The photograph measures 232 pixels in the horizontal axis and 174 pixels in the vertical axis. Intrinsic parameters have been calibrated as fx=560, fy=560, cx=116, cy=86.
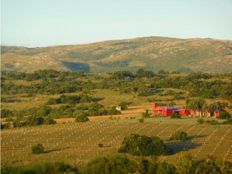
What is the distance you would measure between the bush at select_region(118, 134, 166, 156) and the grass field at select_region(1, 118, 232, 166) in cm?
128

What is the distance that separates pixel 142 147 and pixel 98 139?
10.6 meters

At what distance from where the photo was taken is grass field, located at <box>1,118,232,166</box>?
49.3 m

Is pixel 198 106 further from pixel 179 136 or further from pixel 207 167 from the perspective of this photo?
pixel 207 167

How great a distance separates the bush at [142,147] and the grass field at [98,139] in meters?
1.28

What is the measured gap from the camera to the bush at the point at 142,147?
168 feet

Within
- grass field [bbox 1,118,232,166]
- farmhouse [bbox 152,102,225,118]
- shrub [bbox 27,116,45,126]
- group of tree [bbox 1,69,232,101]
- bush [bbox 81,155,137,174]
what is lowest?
group of tree [bbox 1,69,232,101]

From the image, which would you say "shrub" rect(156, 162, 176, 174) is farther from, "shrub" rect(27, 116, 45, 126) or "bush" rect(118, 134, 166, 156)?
"shrub" rect(27, 116, 45, 126)

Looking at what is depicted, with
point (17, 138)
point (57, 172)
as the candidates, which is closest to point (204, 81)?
point (17, 138)

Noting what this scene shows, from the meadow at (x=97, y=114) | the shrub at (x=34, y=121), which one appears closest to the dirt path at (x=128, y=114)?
the meadow at (x=97, y=114)

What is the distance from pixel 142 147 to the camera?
2057 inches

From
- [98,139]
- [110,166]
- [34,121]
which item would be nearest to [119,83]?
[34,121]

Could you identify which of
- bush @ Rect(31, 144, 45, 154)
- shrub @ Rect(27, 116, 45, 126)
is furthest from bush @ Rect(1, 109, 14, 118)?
bush @ Rect(31, 144, 45, 154)

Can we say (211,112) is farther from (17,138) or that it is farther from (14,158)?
(14,158)

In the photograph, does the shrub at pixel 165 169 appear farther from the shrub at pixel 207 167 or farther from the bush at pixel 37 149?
the bush at pixel 37 149
